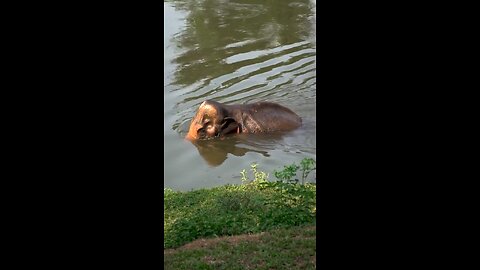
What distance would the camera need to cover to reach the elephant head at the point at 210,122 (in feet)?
38.0

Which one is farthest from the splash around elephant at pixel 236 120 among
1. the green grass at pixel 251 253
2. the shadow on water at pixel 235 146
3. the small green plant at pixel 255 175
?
the green grass at pixel 251 253

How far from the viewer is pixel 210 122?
1159 centimetres

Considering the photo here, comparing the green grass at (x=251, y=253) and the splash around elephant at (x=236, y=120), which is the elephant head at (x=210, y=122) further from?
the green grass at (x=251, y=253)

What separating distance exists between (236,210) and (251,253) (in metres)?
1.63

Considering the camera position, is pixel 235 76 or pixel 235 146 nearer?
Answer: pixel 235 146

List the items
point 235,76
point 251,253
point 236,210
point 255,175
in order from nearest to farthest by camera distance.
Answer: point 251,253
point 236,210
point 255,175
point 235,76

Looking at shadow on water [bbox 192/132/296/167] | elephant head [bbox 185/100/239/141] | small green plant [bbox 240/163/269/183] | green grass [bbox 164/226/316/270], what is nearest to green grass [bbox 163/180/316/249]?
small green plant [bbox 240/163/269/183]

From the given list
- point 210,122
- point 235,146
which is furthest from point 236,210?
point 210,122

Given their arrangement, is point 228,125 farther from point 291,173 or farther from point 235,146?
point 291,173

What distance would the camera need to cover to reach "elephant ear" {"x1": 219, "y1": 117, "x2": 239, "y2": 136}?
11.7 metres
